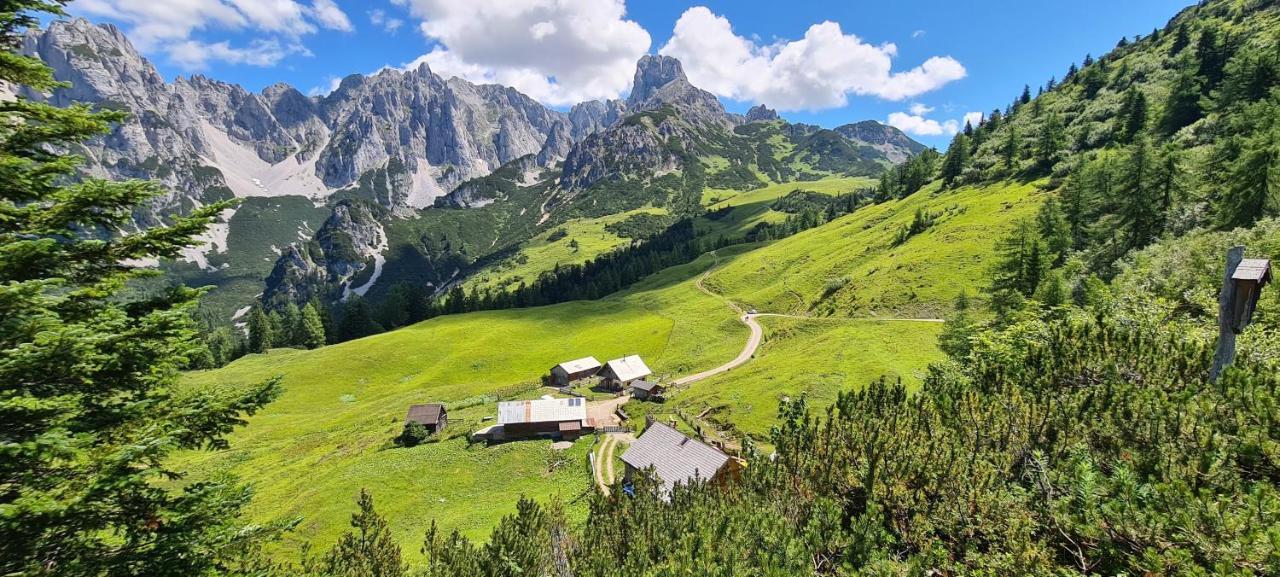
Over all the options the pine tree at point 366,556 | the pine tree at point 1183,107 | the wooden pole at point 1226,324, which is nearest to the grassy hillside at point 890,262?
the pine tree at point 1183,107

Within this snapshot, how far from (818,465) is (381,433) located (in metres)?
61.5

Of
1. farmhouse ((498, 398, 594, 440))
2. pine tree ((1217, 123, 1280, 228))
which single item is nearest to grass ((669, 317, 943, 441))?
farmhouse ((498, 398, 594, 440))

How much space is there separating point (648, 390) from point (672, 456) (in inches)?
1411

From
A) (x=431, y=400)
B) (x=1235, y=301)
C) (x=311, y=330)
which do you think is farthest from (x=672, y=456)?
(x=311, y=330)

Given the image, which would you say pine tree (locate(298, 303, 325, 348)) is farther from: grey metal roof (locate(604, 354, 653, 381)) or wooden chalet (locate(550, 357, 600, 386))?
grey metal roof (locate(604, 354, 653, 381))

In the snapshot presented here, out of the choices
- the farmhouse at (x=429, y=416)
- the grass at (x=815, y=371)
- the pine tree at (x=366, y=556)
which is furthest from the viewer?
the farmhouse at (x=429, y=416)

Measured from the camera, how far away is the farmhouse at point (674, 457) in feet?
110

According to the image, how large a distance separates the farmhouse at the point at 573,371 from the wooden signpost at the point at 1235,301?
79490mm

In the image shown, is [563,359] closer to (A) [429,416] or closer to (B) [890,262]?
(A) [429,416]

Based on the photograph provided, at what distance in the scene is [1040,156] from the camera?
125m

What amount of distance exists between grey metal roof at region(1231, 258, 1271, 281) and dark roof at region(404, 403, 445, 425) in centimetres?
6394

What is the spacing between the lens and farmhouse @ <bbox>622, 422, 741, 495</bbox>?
33406mm

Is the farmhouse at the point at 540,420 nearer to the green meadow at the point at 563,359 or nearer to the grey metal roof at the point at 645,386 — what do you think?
the green meadow at the point at 563,359

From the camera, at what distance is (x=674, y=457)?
36.2m
